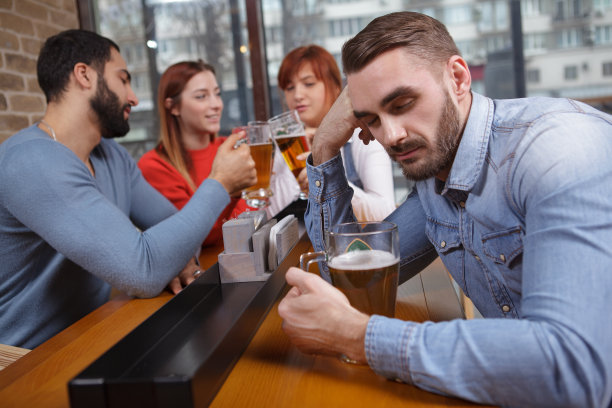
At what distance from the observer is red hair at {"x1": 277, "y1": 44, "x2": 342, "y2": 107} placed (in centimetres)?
283

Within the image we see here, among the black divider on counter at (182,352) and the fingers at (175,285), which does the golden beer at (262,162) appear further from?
the black divider on counter at (182,352)

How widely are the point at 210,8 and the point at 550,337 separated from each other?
4154mm

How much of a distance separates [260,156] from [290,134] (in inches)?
5.3

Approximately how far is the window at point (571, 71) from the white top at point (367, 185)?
252cm

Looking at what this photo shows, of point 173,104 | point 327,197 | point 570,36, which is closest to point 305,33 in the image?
point 173,104

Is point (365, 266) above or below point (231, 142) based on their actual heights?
below

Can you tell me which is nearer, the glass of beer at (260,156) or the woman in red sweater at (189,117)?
the glass of beer at (260,156)

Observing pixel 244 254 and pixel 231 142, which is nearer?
pixel 244 254

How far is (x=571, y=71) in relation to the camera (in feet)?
13.2

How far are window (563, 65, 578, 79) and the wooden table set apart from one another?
11.6 ft

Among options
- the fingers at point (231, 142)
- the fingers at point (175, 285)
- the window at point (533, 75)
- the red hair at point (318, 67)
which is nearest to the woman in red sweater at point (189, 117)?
the red hair at point (318, 67)

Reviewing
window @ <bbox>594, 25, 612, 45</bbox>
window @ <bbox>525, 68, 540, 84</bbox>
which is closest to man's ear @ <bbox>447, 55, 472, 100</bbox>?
window @ <bbox>525, 68, 540, 84</bbox>

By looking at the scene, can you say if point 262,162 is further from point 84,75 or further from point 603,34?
point 603,34

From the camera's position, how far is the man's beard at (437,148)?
1008 millimetres
